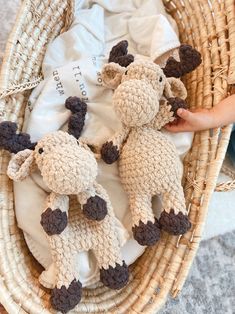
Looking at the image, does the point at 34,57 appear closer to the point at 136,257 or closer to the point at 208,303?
the point at 136,257

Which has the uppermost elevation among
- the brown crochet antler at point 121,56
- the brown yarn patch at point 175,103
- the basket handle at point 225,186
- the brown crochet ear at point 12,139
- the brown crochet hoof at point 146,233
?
the brown crochet antler at point 121,56

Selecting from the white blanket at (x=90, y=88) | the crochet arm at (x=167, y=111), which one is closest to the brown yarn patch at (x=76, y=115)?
the white blanket at (x=90, y=88)

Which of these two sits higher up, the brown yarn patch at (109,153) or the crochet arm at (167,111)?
the crochet arm at (167,111)

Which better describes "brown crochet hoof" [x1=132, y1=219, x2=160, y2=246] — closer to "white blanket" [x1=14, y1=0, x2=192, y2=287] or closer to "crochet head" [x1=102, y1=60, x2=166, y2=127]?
"white blanket" [x1=14, y1=0, x2=192, y2=287]

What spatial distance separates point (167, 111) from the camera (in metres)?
0.79

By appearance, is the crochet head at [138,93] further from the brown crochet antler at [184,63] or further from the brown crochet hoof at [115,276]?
the brown crochet hoof at [115,276]

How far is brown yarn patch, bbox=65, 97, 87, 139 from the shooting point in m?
0.81

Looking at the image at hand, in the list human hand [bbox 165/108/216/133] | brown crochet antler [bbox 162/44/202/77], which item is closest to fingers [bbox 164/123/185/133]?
human hand [bbox 165/108/216/133]

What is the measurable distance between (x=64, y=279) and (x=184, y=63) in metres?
0.46

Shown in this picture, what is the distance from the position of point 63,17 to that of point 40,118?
0.95 ft

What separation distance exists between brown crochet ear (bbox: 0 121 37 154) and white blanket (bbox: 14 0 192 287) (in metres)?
0.07

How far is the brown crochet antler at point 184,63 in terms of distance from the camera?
0.81 meters

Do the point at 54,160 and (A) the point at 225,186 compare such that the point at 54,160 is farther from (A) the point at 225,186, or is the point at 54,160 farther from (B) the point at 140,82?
(A) the point at 225,186

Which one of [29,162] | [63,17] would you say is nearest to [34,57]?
[63,17]
